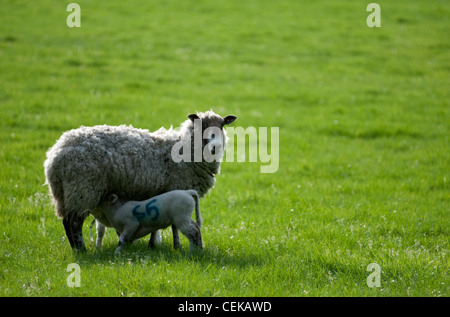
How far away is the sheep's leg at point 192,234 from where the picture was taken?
22.1 ft

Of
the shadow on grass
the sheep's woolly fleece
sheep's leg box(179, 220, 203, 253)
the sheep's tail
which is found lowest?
the shadow on grass

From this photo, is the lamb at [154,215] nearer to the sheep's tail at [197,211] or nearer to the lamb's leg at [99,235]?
the sheep's tail at [197,211]

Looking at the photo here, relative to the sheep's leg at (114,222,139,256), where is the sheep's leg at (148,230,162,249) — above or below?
below

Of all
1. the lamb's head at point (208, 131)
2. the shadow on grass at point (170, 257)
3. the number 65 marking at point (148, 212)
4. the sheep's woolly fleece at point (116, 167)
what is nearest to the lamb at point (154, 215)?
the number 65 marking at point (148, 212)

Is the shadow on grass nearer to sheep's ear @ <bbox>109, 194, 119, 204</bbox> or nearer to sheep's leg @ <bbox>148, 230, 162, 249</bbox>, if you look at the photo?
sheep's leg @ <bbox>148, 230, 162, 249</bbox>

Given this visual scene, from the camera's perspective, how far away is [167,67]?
18688 millimetres

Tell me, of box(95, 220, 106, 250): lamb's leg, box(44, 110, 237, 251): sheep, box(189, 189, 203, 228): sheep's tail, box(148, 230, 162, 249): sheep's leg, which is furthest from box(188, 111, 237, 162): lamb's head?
box(95, 220, 106, 250): lamb's leg

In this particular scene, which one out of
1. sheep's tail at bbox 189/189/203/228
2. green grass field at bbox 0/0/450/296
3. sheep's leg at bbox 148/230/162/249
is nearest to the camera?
green grass field at bbox 0/0/450/296

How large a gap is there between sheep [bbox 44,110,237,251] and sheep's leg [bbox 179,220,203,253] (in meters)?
0.65

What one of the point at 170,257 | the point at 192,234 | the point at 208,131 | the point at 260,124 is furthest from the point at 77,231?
the point at 260,124

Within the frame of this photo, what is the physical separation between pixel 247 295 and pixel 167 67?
14111 mm

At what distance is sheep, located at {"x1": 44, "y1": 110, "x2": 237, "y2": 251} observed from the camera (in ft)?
22.0

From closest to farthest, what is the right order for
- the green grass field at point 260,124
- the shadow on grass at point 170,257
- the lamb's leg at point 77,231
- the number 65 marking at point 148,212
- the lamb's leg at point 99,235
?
the green grass field at point 260,124, the shadow on grass at point 170,257, the number 65 marking at point 148,212, the lamb's leg at point 77,231, the lamb's leg at point 99,235
